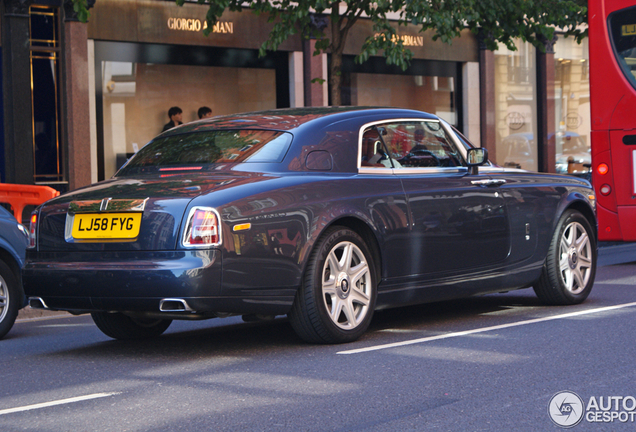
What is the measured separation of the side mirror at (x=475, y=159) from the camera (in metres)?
7.31

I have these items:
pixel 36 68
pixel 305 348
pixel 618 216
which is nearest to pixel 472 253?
pixel 305 348

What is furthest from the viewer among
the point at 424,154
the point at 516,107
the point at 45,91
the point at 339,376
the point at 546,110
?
the point at 546,110

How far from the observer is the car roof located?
657 cm

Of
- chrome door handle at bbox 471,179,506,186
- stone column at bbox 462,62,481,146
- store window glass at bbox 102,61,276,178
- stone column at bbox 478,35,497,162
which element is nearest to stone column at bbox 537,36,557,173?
stone column at bbox 478,35,497,162

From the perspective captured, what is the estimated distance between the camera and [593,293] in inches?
356

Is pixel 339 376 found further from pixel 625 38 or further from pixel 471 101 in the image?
pixel 471 101

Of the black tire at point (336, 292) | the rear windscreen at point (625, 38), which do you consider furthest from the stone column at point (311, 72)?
the black tire at point (336, 292)

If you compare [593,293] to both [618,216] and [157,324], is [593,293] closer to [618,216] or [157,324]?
[618,216]

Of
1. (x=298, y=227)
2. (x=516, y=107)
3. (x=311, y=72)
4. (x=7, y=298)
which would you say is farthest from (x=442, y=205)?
(x=516, y=107)

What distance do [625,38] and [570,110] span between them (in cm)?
1380

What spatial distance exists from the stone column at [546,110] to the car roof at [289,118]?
17546mm

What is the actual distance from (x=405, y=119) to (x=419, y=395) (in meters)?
2.87

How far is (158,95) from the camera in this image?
17781mm

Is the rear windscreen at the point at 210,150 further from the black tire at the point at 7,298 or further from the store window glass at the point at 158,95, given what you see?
the store window glass at the point at 158,95
